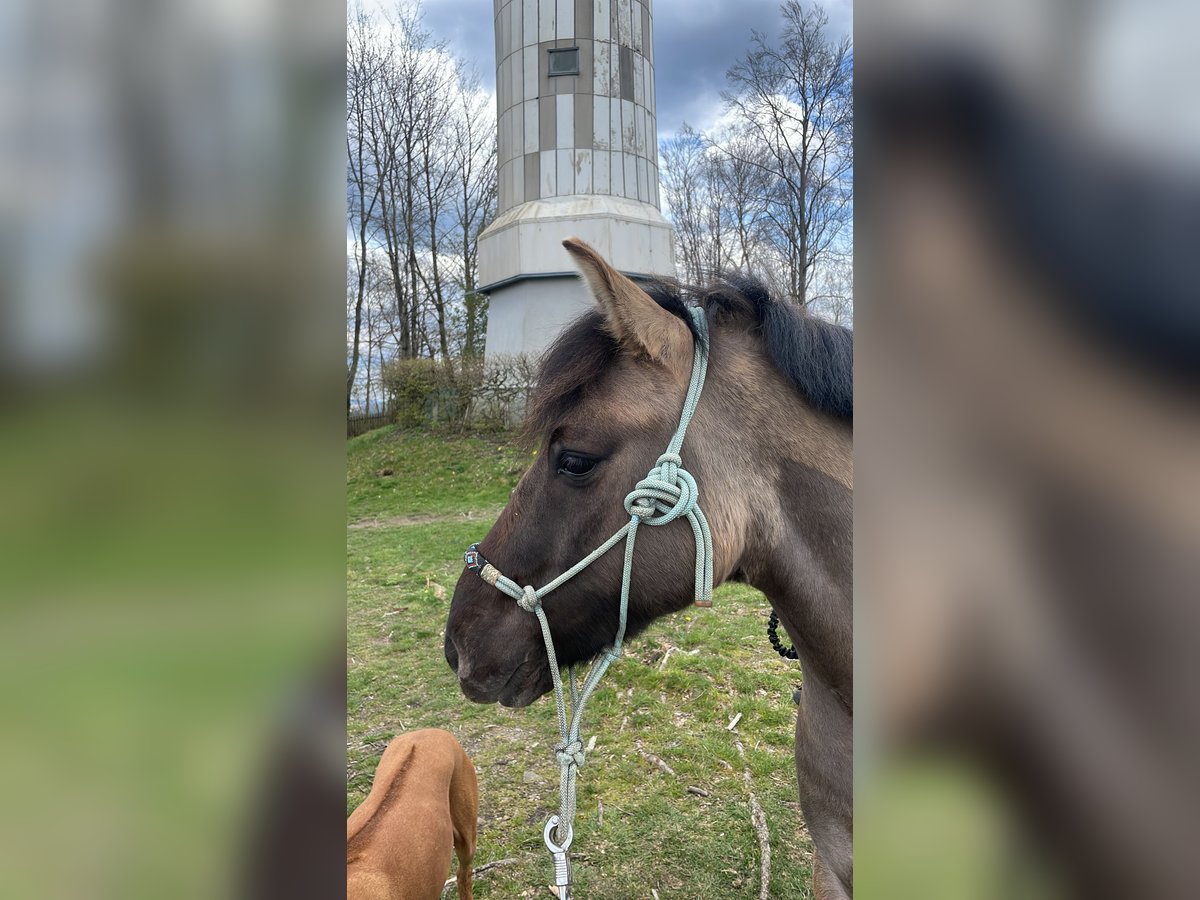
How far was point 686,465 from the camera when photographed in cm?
147

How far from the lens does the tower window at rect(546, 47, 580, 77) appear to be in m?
10.3

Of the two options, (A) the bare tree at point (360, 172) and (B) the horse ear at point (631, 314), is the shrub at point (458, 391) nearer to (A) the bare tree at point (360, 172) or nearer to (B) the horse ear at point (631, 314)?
(A) the bare tree at point (360, 172)

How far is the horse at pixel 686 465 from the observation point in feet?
4.85

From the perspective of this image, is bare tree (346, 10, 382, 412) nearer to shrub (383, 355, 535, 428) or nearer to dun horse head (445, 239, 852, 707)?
shrub (383, 355, 535, 428)

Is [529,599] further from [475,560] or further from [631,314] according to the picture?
[631,314]

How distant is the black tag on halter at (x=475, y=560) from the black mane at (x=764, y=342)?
0.34m

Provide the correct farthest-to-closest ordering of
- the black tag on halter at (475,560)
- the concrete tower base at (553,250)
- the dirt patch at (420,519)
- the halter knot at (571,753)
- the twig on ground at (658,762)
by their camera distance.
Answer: the concrete tower base at (553,250) < the dirt patch at (420,519) < the twig on ground at (658,762) < the black tag on halter at (475,560) < the halter knot at (571,753)

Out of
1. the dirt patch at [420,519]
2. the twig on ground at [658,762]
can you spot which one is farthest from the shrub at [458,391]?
the twig on ground at [658,762]

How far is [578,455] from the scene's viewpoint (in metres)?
1.51
